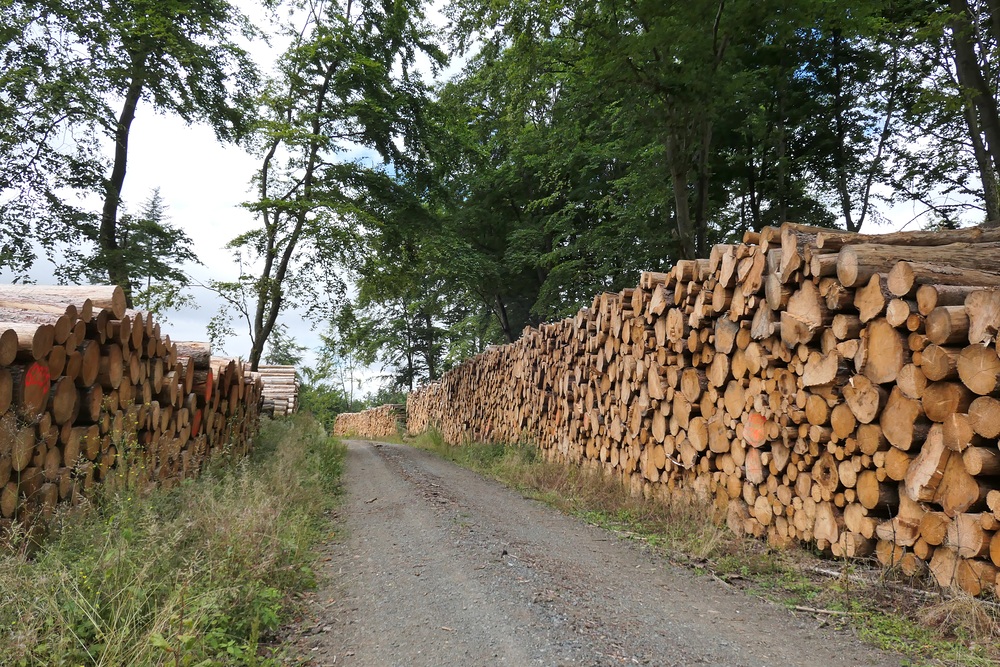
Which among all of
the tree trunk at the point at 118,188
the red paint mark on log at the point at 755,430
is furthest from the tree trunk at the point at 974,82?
the tree trunk at the point at 118,188

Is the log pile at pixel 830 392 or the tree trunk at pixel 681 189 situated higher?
the tree trunk at pixel 681 189

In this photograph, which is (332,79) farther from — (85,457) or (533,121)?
(85,457)

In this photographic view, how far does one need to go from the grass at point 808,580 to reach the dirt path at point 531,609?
180mm

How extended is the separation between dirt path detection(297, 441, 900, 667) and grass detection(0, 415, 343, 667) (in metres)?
0.32

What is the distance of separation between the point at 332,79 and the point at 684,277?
12.1 metres

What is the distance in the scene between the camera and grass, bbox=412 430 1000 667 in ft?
8.91

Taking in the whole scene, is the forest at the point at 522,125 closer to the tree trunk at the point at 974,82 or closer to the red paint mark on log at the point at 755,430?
the tree trunk at the point at 974,82

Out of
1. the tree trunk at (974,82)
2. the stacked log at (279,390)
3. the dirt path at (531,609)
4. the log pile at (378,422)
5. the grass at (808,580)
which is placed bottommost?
the log pile at (378,422)

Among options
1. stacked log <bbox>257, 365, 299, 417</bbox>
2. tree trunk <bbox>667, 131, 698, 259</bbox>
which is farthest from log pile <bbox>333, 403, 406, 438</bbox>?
tree trunk <bbox>667, 131, 698, 259</bbox>

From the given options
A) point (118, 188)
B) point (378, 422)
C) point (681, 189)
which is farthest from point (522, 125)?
point (378, 422)

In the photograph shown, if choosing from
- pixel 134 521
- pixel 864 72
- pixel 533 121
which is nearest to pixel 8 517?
pixel 134 521

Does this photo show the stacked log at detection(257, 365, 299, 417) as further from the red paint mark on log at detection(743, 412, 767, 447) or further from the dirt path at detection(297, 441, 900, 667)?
the red paint mark on log at detection(743, 412, 767, 447)

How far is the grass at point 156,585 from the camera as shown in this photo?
2350mm

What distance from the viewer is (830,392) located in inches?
155
